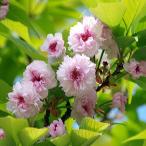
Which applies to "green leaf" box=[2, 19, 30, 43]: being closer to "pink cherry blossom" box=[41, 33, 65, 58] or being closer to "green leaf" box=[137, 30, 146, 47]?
"pink cherry blossom" box=[41, 33, 65, 58]

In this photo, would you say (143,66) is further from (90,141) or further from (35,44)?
(35,44)

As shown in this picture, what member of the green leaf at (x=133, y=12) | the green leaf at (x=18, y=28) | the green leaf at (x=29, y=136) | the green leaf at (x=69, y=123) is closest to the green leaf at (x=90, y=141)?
the green leaf at (x=29, y=136)

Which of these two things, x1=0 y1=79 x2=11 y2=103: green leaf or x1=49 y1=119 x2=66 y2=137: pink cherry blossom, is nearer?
x1=49 y1=119 x2=66 y2=137: pink cherry blossom

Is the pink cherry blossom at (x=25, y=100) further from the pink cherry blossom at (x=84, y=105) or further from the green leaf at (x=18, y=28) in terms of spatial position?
the green leaf at (x=18, y=28)

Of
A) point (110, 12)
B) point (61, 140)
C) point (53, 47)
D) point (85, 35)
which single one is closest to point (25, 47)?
point (53, 47)

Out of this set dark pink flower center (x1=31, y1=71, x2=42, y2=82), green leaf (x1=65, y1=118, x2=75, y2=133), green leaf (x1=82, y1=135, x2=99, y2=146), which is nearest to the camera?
green leaf (x1=82, y1=135, x2=99, y2=146)

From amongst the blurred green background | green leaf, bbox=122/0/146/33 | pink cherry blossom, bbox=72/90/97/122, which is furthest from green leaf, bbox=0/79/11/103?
green leaf, bbox=122/0/146/33
